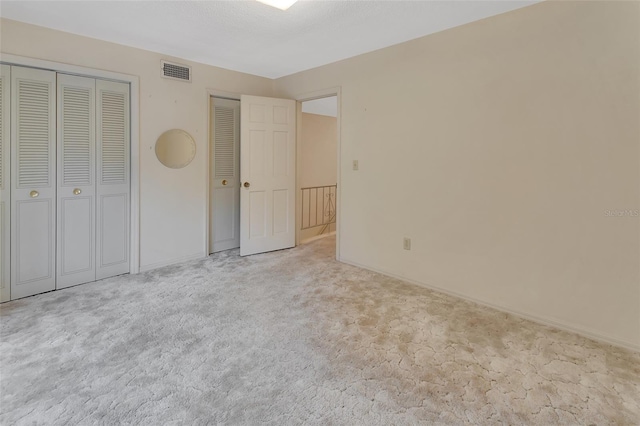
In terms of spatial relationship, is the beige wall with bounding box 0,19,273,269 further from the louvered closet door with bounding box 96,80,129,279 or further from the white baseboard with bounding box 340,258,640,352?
the white baseboard with bounding box 340,258,640,352

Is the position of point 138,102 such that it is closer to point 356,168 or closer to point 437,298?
point 356,168

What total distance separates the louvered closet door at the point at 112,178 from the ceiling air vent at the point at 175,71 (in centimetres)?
46

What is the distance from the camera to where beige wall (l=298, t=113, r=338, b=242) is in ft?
19.6

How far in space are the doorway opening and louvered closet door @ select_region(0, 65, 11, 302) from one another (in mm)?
3732

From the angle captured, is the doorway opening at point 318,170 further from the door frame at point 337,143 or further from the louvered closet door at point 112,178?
the louvered closet door at point 112,178

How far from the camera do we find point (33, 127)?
301 centimetres

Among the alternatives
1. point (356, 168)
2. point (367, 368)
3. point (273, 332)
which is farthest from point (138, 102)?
point (367, 368)

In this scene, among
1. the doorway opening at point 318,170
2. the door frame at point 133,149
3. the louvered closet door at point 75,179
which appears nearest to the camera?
the louvered closet door at point 75,179

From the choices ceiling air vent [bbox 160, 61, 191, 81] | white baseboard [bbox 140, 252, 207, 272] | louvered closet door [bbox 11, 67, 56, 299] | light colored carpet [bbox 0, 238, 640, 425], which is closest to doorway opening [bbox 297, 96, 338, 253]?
white baseboard [bbox 140, 252, 207, 272]

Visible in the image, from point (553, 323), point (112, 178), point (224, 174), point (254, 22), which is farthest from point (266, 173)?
point (553, 323)

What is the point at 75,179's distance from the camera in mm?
3275

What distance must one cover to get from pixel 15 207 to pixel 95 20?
1.78 m

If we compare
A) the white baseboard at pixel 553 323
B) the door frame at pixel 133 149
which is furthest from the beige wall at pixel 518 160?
the door frame at pixel 133 149

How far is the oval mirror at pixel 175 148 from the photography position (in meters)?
3.83
